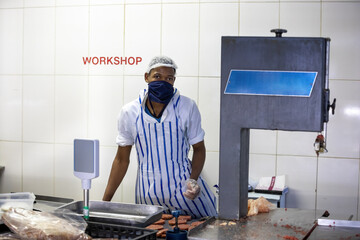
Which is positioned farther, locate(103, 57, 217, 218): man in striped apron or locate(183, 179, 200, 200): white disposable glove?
locate(103, 57, 217, 218): man in striped apron

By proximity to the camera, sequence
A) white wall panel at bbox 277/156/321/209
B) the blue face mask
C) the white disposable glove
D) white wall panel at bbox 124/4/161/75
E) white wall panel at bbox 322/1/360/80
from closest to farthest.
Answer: the white disposable glove < the blue face mask < white wall panel at bbox 322/1/360/80 < white wall panel at bbox 277/156/321/209 < white wall panel at bbox 124/4/161/75

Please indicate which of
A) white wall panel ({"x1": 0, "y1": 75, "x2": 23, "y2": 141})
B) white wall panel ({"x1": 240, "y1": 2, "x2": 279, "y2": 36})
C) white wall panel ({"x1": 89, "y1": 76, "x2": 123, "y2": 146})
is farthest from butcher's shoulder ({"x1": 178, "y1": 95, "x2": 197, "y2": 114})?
white wall panel ({"x1": 0, "y1": 75, "x2": 23, "y2": 141})

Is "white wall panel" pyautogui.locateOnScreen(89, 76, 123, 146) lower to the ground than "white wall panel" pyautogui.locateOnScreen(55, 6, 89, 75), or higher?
lower

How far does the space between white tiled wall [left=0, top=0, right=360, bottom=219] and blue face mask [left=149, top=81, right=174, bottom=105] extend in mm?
1107

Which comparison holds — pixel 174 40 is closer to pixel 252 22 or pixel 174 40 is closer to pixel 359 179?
pixel 252 22

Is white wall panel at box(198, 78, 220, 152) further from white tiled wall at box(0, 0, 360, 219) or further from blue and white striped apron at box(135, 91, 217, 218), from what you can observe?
blue and white striped apron at box(135, 91, 217, 218)

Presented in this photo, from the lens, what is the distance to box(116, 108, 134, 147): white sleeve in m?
3.20

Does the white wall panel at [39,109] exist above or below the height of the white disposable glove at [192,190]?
above

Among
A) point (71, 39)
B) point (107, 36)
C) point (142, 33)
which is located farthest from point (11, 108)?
point (142, 33)

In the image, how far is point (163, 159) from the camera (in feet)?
10.5

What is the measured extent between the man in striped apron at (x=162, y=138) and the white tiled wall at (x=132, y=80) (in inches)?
38.9

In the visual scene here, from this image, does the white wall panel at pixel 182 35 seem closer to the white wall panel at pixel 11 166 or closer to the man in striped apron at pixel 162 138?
the man in striped apron at pixel 162 138

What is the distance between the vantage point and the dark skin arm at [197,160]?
10.5 feet

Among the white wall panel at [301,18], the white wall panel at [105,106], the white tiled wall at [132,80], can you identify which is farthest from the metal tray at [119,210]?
the white wall panel at [301,18]
